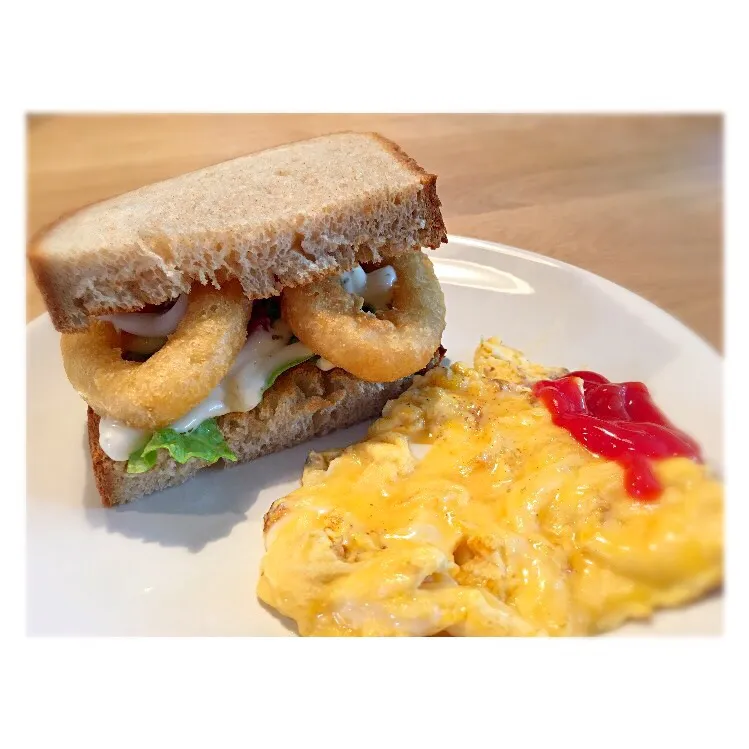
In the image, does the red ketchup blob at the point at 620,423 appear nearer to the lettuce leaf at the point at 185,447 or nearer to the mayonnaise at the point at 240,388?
the mayonnaise at the point at 240,388

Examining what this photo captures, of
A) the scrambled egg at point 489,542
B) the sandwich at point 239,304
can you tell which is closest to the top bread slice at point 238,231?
the sandwich at point 239,304

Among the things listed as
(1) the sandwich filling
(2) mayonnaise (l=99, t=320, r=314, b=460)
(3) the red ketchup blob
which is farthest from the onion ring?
(3) the red ketchup blob

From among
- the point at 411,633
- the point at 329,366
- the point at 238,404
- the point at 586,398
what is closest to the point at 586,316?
the point at 586,398

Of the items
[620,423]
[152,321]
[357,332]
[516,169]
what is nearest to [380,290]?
[357,332]

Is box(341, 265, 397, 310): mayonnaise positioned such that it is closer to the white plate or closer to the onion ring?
the white plate

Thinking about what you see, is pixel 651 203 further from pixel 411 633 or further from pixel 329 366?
pixel 411 633

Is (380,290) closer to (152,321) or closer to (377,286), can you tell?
(377,286)

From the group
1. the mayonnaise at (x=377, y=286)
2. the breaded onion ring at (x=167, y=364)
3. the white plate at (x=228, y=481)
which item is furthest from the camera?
the mayonnaise at (x=377, y=286)
